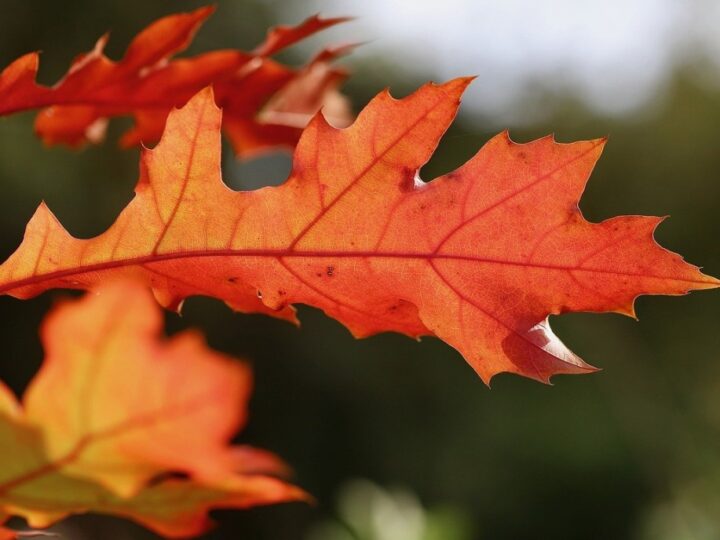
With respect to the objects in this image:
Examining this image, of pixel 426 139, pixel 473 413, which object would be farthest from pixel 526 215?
pixel 473 413

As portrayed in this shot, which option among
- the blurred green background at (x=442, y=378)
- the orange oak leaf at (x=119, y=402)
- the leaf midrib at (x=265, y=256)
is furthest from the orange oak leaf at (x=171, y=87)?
the blurred green background at (x=442, y=378)

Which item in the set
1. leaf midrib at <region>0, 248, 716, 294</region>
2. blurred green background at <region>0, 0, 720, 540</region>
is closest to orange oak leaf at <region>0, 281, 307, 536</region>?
leaf midrib at <region>0, 248, 716, 294</region>

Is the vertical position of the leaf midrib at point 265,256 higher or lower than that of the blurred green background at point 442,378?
higher

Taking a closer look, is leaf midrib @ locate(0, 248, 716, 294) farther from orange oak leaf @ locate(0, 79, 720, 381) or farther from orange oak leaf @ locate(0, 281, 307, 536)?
orange oak leaf @ locate(0, 281, 307, 536)

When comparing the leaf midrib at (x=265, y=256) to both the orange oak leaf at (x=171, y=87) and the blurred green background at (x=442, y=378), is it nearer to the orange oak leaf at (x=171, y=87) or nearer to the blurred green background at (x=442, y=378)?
the orange oak leaf at (x=171, y=87)

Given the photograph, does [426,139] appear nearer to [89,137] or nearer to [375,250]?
[375,250]

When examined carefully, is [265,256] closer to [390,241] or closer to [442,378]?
[390,241]
